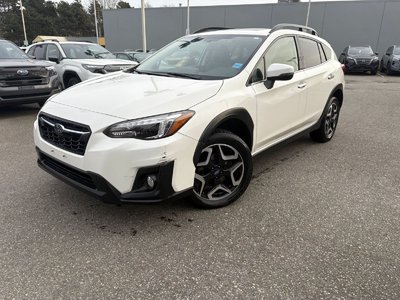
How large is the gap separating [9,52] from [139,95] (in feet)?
21.3

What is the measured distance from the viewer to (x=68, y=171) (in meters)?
2.92

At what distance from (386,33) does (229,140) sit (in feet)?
95.9

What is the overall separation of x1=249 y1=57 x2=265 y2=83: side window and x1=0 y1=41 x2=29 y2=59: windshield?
21.4 feet

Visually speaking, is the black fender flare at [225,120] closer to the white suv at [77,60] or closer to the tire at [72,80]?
the white suv at [77,60]

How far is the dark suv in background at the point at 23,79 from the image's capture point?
682cm

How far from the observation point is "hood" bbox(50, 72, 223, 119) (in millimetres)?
2725

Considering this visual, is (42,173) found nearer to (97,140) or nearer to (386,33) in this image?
(97,140)

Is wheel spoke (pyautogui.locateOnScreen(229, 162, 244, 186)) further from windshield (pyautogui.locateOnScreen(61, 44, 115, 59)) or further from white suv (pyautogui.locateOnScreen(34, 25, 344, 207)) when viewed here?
windshield (pyautogui.locateOnScreen(61, 44, 115, 59))

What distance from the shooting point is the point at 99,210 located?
3.25 m

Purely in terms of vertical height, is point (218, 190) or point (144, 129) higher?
point (144, 129)

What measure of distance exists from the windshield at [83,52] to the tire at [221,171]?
7.08m

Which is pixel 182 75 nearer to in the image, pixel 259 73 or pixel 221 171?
pixel 259 73

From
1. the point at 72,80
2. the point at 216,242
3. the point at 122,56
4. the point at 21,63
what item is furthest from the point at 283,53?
the point at 122,56

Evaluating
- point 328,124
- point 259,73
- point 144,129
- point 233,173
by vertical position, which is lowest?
point 328,124
